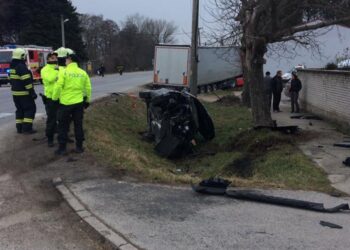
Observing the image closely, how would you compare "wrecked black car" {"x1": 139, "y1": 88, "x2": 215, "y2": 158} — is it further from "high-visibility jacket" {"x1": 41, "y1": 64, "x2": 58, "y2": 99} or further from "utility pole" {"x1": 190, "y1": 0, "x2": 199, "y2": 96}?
"utility pole" {"x1": 190, "y1": 0, "x2": 199, "y2": 96}

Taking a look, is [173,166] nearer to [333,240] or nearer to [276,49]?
[333,240]

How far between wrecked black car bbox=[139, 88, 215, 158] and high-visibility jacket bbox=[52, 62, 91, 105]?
3827 mm

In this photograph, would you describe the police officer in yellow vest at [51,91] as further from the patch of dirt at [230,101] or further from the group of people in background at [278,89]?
the patch of dirt at [230,101]

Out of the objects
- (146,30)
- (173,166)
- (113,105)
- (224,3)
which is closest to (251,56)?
(224,3)

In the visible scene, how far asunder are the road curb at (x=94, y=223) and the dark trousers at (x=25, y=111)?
14.4 ft

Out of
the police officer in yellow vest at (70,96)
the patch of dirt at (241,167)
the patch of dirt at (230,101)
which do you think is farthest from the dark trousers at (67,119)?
the patch of dirt at (230,101)

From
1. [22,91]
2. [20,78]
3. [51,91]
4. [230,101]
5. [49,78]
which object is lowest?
[230,101]

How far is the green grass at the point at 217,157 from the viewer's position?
354 inches

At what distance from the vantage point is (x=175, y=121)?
1309cm

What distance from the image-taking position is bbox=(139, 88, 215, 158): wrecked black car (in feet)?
43.3

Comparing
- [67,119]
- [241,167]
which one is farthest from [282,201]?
[241,167]

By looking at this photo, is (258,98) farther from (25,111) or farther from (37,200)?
(37,200)

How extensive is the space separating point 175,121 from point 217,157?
1312 mm

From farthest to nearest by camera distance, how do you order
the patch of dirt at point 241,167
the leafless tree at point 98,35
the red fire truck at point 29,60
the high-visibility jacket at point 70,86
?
the leafless tree at point 98,35 → the red fire truck at point 29,60 → the patch of dirt at point 241,167 → the high-visibility jacket at point 70,86
